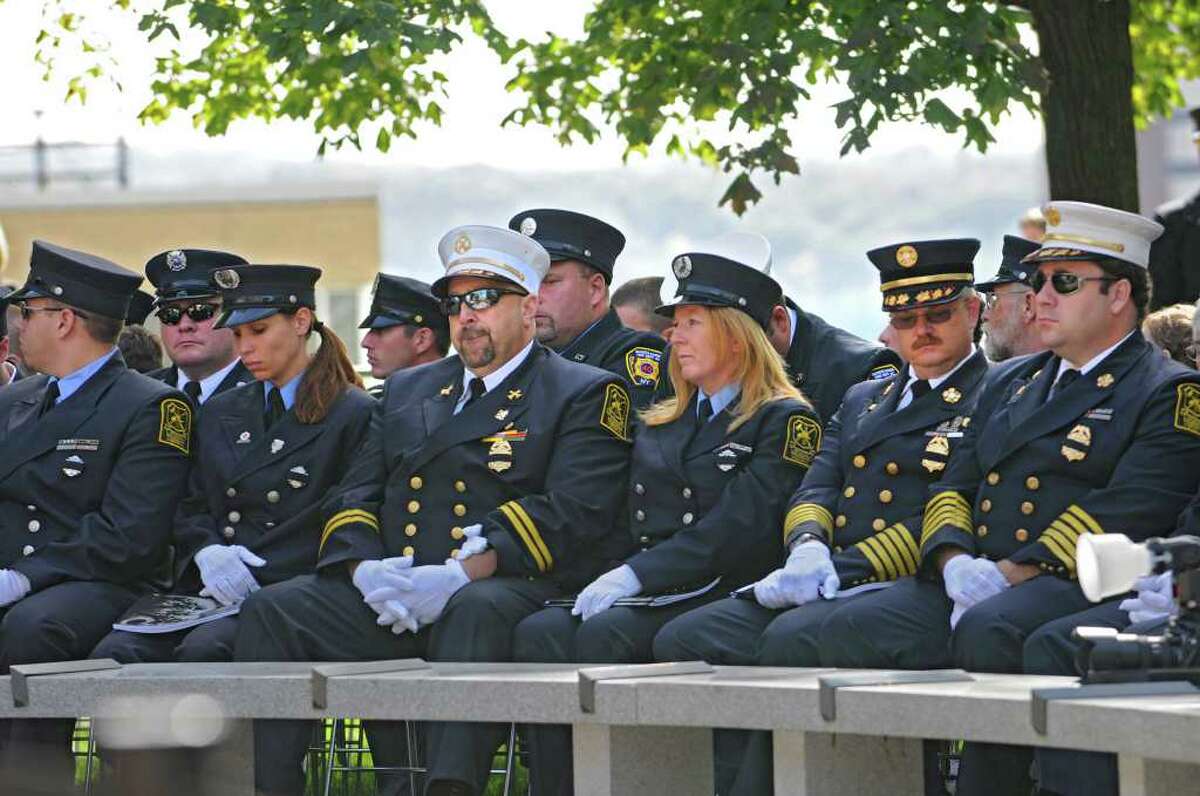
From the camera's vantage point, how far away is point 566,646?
25.6 ft

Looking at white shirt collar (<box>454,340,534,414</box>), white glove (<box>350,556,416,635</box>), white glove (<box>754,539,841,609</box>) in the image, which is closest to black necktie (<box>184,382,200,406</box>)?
white shirt collar (<box>454,340,534,414</box>)

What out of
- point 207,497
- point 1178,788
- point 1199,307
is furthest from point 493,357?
point 1178,788

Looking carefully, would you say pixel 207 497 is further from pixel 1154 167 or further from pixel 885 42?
pixel 1154 167

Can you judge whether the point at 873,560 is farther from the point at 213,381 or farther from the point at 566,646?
the point at 213,381

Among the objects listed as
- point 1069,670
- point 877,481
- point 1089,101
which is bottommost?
point 1069,670

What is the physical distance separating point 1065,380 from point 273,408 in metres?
3.15

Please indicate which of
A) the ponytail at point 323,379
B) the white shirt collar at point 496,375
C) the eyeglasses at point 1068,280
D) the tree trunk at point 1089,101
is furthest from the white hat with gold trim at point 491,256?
the tree trunk at point 1089,101

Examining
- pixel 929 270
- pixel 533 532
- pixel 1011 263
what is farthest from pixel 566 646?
pixel 1011 263

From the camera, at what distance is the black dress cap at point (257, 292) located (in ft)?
29.2

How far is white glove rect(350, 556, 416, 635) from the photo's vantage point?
794 centimetres

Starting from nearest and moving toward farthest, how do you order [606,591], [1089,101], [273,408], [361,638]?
[606,591]
[361,638]
[273,408]
[1089,101]

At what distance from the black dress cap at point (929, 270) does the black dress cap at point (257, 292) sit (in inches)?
90.8

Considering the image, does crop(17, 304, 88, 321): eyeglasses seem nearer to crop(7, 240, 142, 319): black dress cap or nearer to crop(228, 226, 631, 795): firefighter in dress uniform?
crop(7, 240, 142, 319): black dress cap

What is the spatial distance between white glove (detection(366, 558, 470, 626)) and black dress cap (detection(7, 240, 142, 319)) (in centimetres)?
184
